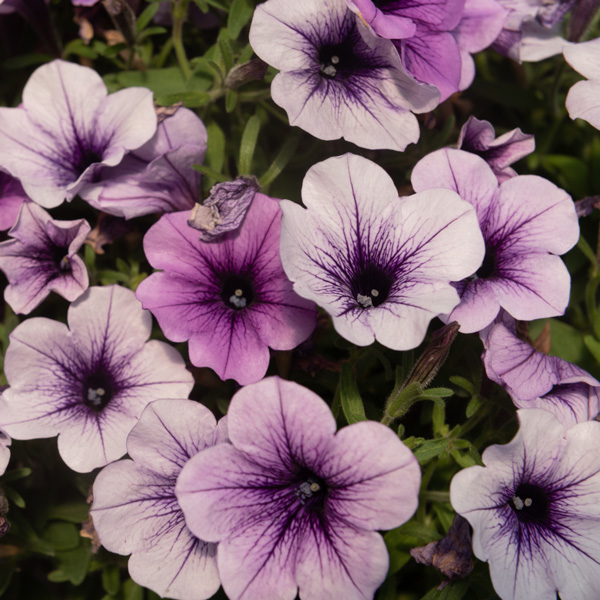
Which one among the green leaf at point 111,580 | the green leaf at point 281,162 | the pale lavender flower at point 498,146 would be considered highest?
the pale lavender flower at point 498,146

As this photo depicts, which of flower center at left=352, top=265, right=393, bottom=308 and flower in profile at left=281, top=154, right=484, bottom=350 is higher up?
flower in profile at left=281, top=154, right=484, bottom=350

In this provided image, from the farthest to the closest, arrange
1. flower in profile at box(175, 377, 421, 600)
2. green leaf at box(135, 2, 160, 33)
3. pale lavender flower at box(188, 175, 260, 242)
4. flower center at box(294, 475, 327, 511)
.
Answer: green leaf at box(135, 2, 160, 33)
pale lavender flower at box(188, 175, 260, 242)
flower center at box(294, 475, 327, 511)
flower in profile at box(175, 377, 421, 600)

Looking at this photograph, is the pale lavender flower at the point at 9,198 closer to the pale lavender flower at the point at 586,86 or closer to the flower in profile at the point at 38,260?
the flower in profile at the point at 38,260

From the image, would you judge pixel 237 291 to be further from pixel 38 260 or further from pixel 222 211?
pixel 38 260

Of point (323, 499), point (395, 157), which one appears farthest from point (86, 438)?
point (395, 157)

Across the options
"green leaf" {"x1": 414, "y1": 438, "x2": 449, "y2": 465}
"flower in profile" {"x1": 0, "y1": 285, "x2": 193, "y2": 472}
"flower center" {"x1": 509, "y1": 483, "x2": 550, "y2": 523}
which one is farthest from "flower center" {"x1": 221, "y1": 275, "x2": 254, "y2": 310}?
"flower center" {"x1": 509, "y1": 483, "x2": 550, "y2": 523}

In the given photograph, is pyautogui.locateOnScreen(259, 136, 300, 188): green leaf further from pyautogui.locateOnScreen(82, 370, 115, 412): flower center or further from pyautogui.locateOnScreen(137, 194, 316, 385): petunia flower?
pyautogui.locateOnScreen(82, 370, 115, 412): flower center

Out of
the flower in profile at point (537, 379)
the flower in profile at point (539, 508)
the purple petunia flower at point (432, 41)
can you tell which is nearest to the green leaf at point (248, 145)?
the purple petunia flower at point (432, 41)
